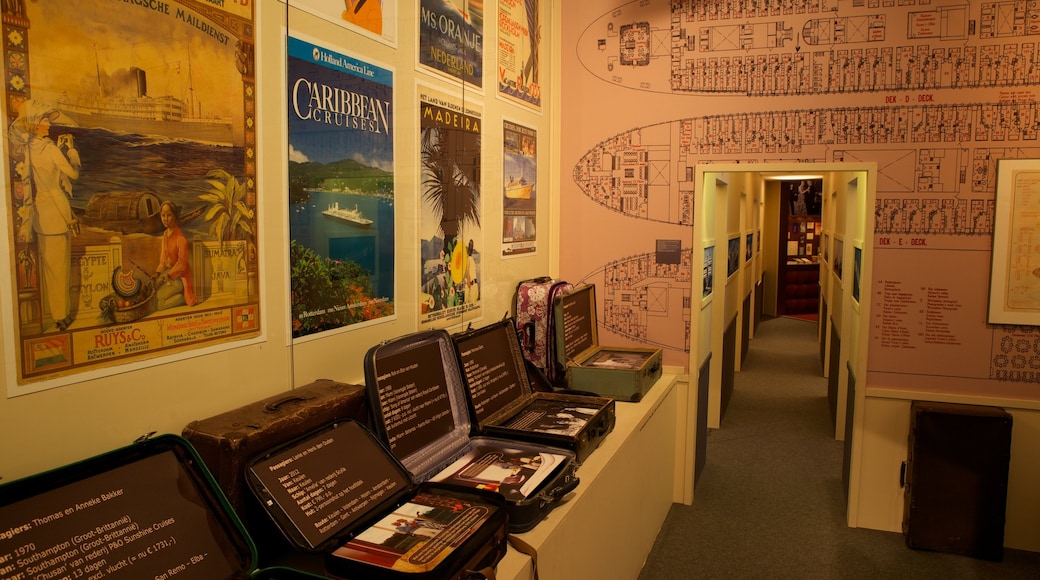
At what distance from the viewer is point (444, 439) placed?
240 cm

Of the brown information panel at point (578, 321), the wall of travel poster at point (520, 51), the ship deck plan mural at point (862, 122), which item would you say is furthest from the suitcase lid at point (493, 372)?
the ship deck plan mural at point (862, 122)

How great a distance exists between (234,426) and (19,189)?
2.30 ft

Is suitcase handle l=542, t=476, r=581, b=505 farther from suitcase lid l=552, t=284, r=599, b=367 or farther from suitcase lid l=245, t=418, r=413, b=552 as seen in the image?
suitcase lid l=552, t=284, r=599, b=367

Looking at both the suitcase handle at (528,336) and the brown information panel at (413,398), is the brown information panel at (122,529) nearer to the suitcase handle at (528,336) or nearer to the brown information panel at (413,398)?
the brown information panel at (413,398)

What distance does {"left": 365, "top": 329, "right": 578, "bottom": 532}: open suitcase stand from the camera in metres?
2.10

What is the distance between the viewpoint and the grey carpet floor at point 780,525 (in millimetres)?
3611

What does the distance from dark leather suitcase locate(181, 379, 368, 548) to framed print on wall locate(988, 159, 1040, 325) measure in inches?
135

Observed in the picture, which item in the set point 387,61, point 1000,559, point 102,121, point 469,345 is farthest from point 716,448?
point 102,121

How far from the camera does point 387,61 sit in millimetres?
2545

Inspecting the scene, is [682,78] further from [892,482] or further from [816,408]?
[816,408]

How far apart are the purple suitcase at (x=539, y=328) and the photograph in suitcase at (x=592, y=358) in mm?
60

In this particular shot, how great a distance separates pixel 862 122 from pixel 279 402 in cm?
341

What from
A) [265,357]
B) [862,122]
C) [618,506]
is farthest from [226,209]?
[862,122]

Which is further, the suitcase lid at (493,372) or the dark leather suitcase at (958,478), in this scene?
the dark leather suitcase at (958,478)
